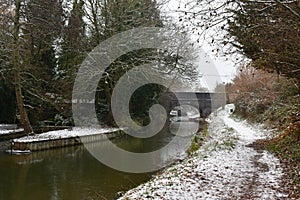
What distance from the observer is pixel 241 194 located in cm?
520

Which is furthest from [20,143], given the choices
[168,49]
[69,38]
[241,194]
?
[241,194]

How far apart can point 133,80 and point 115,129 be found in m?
3.00

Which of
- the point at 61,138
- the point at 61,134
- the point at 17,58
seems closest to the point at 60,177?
the point at 61,138

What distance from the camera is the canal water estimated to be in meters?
7.61

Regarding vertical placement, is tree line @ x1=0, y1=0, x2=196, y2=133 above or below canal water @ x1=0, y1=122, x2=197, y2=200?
above

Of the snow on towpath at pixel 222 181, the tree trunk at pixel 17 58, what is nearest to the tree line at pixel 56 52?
the tree trunk at pixel 17 58

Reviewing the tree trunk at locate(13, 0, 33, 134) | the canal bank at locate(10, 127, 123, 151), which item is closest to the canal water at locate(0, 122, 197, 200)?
the canal bank at locate(10, 127, 123, 151)

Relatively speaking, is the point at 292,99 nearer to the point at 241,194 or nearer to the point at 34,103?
the point at 241,194

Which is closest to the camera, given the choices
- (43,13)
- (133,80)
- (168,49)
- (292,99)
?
(292,99)

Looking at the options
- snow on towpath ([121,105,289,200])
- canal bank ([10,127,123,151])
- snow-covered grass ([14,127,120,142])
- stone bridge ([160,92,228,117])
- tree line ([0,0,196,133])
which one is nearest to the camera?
snow on towpath ([121,105,289,200])

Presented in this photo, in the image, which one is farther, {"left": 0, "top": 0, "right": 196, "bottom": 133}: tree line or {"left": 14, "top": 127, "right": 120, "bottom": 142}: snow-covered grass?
{"left": 0, "top": 0, "right": 196, "bottom": 133}: tree line

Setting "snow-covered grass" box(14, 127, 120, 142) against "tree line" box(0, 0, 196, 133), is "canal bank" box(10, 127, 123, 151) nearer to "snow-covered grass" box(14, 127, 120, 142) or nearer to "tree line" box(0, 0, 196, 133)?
"snow-covered grass" box(14, 127, 120, 142)

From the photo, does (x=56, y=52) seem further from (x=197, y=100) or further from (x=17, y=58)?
(x=197, y=100)

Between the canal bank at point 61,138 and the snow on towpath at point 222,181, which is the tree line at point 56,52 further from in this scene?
the snow on towpath at point 222,181
